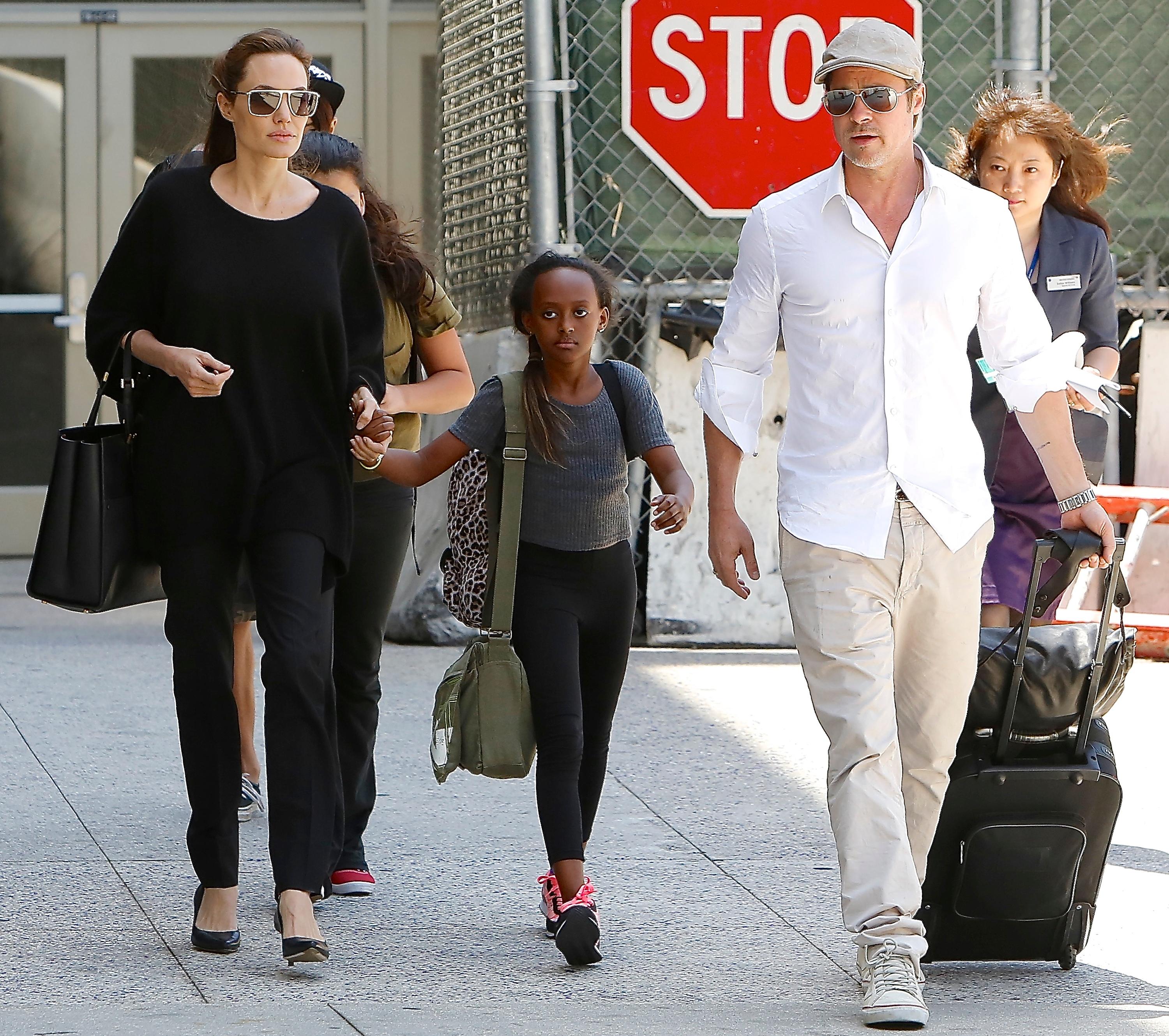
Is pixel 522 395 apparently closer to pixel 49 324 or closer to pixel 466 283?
pixel 466 283

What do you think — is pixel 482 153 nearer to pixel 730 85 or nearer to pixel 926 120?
pixel 730 85

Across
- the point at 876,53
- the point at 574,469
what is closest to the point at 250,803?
the point at 574,469

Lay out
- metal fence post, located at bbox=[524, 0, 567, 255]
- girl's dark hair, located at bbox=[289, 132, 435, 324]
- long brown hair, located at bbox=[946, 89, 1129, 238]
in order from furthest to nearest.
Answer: metal fence post, located at bbox=[524, 0, 567, 255] < long brown hair, located at bbox=[946, 89, 1129, 238] < girl's dark hair, located at bbox=[289, 132, 435, 324]

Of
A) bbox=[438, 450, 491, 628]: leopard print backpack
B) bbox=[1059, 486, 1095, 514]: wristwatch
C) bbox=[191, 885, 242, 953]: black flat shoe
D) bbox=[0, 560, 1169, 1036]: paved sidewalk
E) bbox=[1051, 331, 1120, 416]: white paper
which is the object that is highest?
bbox=[1051, 331, 1120, 416]: white paper

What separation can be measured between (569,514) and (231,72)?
1.16 meters

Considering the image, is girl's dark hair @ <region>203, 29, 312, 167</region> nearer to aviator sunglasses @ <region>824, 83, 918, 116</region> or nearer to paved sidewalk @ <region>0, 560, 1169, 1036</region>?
aviator sunglasses @ <region>824, 83, 918, 116</region>

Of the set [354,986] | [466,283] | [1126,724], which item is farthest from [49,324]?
[354,986]

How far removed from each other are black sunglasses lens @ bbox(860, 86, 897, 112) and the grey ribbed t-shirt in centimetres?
84

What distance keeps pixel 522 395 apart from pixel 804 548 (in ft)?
2.52

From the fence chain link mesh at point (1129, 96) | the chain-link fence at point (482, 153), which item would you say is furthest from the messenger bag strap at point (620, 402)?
the fence chain link mesh at point (1129, 96)

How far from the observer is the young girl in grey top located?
3.91 metres

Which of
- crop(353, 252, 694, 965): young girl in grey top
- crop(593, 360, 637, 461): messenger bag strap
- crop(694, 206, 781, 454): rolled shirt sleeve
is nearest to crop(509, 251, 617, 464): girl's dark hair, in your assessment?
crop(353, 252, 694, 965): young girl in grey top

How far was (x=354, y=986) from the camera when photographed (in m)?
3.63

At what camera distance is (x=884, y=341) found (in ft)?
11.5
